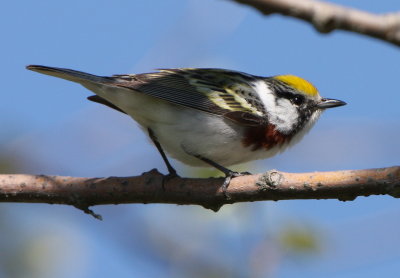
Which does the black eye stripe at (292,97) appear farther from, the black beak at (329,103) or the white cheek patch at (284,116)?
the black beak at (329,103)

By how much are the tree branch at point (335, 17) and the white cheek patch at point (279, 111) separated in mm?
3258

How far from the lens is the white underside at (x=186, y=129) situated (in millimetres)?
4750

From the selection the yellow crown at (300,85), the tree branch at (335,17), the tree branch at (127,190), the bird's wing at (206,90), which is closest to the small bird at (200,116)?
the bird's wing at (206,90)

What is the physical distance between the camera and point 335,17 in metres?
1.74

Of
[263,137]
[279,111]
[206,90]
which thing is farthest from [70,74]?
[279,111]

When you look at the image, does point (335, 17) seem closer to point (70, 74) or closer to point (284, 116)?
point (70, 74)

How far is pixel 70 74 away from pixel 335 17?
3.12 metres

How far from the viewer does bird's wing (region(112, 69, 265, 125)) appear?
4828mm

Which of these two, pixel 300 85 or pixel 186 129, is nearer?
pixel 186 129

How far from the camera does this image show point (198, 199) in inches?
153

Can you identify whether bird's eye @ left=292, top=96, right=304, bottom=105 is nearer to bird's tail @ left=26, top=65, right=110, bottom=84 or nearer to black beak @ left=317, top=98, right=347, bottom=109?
black beak @ left=317, top=98, right=347, bottom=109

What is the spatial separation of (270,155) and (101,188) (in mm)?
1638

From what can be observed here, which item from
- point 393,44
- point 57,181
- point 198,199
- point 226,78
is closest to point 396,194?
point 198,199

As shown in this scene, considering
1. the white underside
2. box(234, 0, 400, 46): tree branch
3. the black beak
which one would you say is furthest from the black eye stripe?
box(234, 0, 400, 46): tree branch
